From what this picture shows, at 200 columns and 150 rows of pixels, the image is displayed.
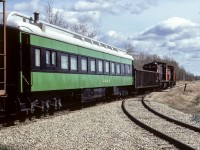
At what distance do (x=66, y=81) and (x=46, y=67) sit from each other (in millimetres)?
2274

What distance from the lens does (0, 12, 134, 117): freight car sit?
1270cm

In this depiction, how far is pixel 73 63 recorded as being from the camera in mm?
17547

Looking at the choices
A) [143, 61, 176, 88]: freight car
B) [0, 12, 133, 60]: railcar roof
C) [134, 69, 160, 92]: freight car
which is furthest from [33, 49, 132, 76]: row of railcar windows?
[143, 61, 176, 88]: freight car

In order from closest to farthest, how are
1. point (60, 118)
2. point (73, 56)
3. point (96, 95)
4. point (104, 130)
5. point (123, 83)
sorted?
1. point (104, 130)
2. point (60, 118)
3. point (73, 56)
4. point (96, 95)
5. point (123, 83)

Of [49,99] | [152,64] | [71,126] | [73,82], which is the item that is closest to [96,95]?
[73,82]

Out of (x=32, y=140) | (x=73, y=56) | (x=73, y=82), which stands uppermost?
(x=73, y=56)

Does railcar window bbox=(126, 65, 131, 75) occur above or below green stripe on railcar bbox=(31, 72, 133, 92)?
above

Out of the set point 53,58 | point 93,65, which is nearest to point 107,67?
point 93,65

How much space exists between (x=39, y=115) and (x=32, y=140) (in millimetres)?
5222

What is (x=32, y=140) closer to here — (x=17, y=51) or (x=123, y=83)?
(x=17, y=51)

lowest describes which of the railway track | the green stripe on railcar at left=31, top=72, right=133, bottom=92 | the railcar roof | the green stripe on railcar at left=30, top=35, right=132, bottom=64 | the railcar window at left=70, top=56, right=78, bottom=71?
the railway track

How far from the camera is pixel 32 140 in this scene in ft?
33.8

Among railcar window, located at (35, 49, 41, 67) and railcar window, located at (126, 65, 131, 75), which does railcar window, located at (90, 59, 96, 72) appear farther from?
railcar window, located at (126, 65, 131, 75)

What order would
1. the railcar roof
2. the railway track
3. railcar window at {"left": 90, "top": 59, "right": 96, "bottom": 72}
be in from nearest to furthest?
the railway track < the railcar roof < railcar window at {"left": 90, "top": 59, "right": 96, "bottom": 72}
